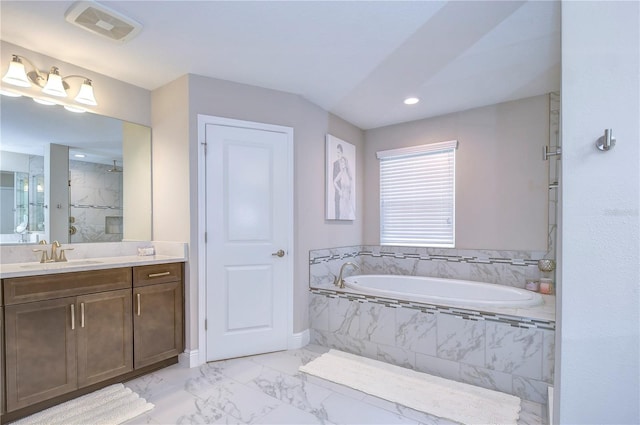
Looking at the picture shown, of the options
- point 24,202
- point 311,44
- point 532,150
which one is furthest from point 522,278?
point 24,202

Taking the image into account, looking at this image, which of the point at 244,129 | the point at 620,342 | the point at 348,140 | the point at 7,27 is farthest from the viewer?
the point at 348,140

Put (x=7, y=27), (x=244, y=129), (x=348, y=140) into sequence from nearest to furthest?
1. (x=7, y=27)
2. (x=244, y=129)
3. (x=348, y=140)

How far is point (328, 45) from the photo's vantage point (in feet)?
6.96

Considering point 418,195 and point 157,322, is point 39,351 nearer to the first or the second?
point 157,322

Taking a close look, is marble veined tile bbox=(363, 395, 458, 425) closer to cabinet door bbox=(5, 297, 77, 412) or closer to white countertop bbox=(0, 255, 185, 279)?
white countertop bbox=(0, 255, 185, 279)

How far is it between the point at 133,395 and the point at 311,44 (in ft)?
8.64

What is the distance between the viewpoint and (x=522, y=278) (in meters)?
2.96

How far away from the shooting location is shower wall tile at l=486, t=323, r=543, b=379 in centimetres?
202

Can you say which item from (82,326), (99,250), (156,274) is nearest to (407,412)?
(156,274)

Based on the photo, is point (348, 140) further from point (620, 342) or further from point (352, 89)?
point (620, 342)

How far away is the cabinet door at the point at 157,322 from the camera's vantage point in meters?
2.28

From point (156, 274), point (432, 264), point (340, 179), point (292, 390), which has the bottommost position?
point (292, 390)

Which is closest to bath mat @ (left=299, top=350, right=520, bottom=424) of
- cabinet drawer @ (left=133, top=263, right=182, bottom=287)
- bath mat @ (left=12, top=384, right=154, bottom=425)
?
bath mat @ (left=12, top=384, right=154, bottom=425)

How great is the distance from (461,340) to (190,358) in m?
2.09
